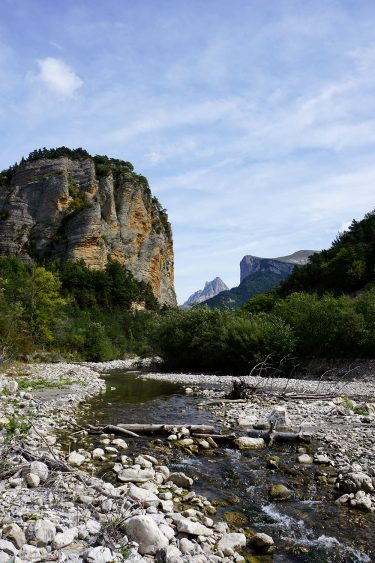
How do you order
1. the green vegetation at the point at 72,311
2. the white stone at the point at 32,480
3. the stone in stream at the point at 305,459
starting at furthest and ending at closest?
the green vegetation at the point at 72,311, the stone in stream at the point at 305,459, the white stone at the point at 32,480

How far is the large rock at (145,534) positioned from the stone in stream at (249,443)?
5.84 metres

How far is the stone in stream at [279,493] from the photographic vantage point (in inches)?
308

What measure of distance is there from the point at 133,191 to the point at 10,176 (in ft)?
93.7

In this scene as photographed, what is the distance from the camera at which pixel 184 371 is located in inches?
1523

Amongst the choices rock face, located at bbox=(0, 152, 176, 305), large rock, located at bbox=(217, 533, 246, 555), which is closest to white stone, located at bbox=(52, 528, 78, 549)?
large rock, located at bbox=(217, 533, 246, 555)

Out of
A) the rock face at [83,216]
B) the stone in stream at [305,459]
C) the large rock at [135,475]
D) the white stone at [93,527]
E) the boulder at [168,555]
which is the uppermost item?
the rock face at [83,216]

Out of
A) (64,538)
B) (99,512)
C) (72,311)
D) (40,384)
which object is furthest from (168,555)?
(72,311)

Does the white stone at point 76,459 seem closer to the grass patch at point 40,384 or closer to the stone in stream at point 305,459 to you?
the stone in stream at point 305,459

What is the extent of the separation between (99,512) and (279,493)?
3449mm

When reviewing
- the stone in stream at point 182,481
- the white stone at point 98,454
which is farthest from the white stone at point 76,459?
the stone in stream at point 182,481

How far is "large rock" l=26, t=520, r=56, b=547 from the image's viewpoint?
509 cm

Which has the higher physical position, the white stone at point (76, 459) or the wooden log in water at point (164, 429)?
the white stone at point (76, 459)

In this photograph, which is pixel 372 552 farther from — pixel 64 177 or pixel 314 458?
pixel 64 177

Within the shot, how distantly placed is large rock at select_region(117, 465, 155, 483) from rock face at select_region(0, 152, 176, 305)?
81.3 m
